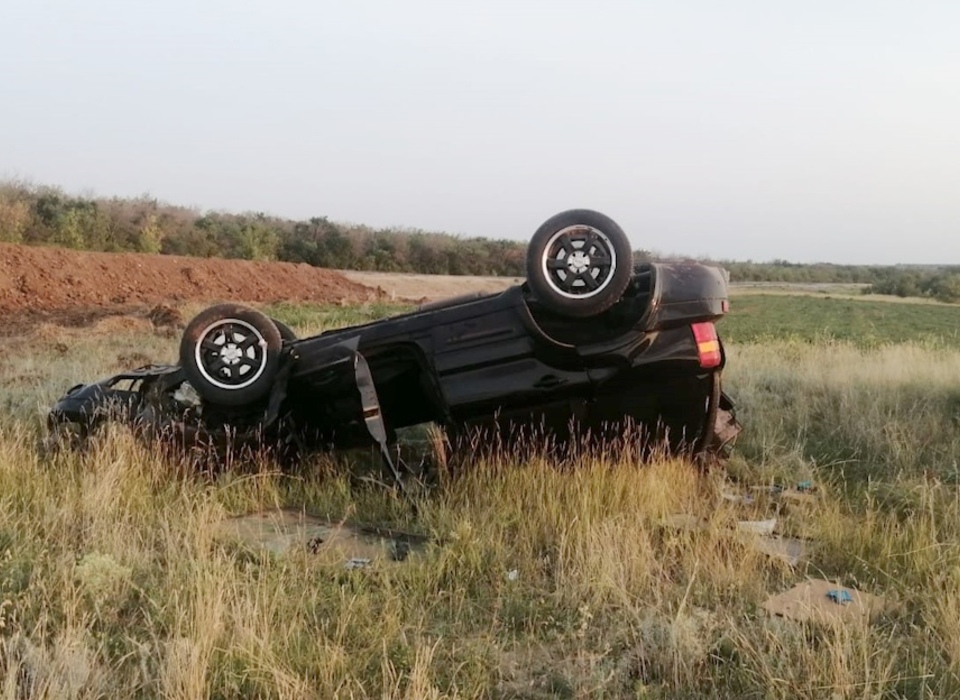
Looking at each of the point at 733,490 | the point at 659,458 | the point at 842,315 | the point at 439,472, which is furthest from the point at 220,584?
the point at 842,315

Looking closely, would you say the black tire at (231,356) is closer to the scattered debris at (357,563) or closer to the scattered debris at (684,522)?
the scattered debris at (357,563)

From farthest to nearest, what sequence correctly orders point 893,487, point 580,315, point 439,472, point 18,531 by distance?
point 893,487, point 439,472, point 580,315, point 18,531

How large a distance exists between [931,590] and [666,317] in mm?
1993

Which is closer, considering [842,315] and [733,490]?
[733,490]

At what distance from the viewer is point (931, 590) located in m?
3.75

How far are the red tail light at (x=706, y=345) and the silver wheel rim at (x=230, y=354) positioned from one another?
8.80 feet

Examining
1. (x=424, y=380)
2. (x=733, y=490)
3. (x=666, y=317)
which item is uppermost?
(x=666, y=317)

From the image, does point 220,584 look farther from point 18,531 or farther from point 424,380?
point 424,380

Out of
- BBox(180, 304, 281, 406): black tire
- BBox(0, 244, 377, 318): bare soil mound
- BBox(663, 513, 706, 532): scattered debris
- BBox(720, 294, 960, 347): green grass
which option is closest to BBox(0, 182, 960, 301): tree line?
BBox(0, 244, 377, 318): bare soil mound

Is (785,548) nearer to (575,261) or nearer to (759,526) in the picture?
(759,526)

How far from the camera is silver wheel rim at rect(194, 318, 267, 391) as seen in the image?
17.3 ft

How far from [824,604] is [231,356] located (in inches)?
144

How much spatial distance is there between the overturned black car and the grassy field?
11.5 inches

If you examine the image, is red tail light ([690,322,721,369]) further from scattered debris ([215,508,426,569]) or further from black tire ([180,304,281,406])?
black tire ([180,304,281,406])
